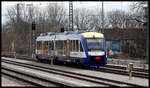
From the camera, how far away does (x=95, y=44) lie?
69.7ft

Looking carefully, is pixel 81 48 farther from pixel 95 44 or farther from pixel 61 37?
pixel 61 37

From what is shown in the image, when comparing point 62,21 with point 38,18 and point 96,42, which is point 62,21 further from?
point 96,42

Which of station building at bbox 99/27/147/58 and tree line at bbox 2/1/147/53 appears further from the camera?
tree line at bbox 2/1/147/53

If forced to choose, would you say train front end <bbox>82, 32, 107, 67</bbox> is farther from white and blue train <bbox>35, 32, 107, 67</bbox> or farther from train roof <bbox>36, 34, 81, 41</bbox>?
train roof <bbox>36, 34, 81, 41</bbox>

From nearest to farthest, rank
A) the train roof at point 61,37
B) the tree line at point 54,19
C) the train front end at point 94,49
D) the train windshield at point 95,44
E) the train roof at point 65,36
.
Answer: the train front end at point 94,49
the train windshield at point 95,44
the train roof at point 65,36
the train roof at point 61,37
the tree line at point 54,19

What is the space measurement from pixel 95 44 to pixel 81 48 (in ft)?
3.61

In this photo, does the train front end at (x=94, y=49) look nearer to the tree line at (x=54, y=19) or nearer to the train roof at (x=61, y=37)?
the train roof at (x=61, y=37)

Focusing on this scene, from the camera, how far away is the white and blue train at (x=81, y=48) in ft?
68.3

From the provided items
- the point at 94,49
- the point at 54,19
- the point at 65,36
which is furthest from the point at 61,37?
the point at 54,19

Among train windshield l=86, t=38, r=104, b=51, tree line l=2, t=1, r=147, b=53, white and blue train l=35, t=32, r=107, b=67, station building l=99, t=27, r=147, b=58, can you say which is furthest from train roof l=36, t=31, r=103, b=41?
tree line l=2, t=1, r=147, b=53

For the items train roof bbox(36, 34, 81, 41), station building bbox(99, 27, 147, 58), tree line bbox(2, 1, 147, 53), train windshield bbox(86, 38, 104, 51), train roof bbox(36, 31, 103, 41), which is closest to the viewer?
train windshield bbox(86, 38, 104, 51)

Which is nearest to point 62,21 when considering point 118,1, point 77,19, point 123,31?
point 77,19

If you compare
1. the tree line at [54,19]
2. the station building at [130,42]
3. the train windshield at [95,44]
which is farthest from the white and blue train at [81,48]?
the tree line at [54,19]

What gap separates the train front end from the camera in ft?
68.0
